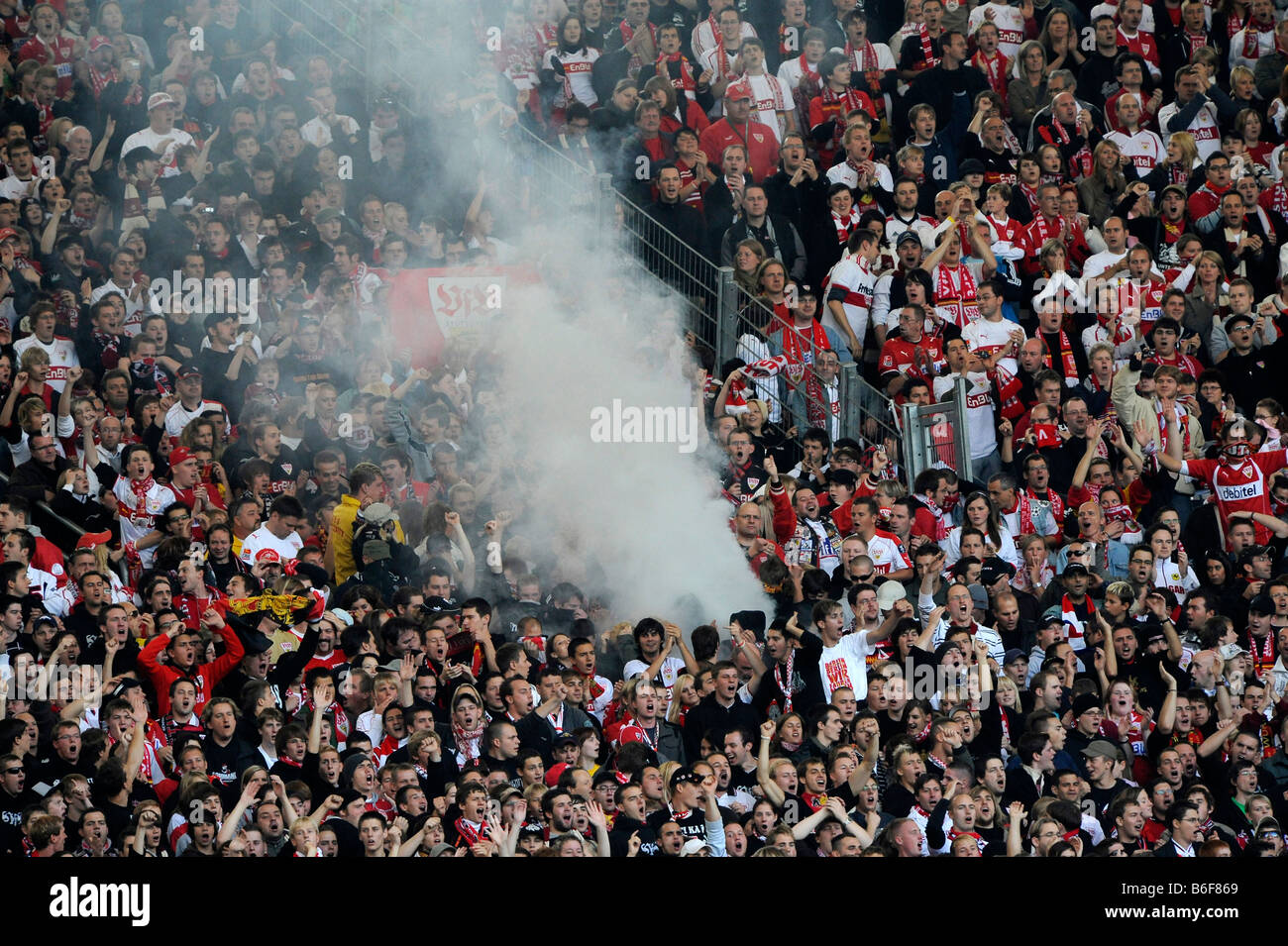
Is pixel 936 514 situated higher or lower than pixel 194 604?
higher

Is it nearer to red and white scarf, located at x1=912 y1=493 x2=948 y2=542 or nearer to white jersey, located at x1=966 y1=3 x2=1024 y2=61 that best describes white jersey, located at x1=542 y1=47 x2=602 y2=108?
white jersey, located at x1=966 y1=3 x2=1024 y2=61

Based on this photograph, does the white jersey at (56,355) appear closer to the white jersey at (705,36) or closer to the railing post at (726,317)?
the railing post at (726,317)

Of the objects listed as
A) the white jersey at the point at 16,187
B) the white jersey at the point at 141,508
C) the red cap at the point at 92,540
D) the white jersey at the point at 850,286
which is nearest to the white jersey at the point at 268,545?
the white jersey at the point at 141,508

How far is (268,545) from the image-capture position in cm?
1389

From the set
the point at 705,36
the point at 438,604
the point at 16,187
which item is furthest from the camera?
the point at 705,36

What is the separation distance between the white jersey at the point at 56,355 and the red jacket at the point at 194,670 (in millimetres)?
2991

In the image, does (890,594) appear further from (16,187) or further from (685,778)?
(16,187)

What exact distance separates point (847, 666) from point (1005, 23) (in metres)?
7.04

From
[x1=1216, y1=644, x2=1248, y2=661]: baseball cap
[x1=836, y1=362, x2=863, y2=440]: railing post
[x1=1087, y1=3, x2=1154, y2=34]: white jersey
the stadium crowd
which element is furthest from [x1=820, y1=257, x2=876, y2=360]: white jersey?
[x1=1087, y1=3, x2=1154, y2=34]: white jersey

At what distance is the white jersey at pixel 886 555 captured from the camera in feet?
47.7

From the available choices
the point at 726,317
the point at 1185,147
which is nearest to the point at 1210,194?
the point at 1185,147

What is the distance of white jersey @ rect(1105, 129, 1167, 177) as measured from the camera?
59.5ft

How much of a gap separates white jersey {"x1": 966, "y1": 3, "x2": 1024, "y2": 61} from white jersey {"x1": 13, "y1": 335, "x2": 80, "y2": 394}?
763 cm
